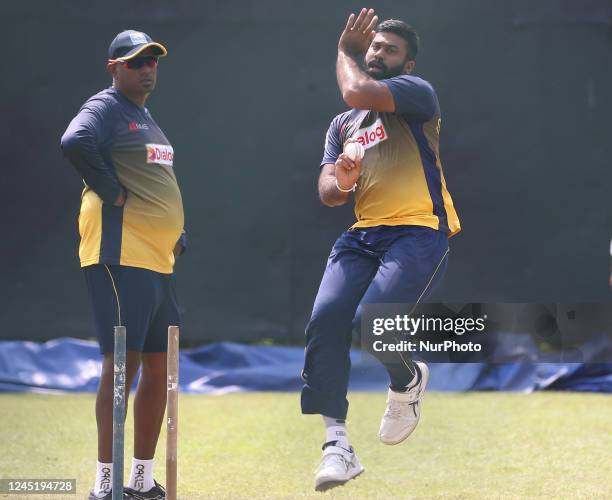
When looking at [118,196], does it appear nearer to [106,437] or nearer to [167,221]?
[167,221]

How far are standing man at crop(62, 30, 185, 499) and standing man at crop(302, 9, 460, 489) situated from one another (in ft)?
2.48

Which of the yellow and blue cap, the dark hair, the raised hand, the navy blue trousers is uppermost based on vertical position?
the yellow and blue cap

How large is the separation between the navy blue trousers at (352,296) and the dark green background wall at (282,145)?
368 cm

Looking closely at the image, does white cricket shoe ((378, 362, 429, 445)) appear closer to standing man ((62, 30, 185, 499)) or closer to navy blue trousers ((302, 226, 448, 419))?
navy blue trousers ((302, 226, 448, 419))

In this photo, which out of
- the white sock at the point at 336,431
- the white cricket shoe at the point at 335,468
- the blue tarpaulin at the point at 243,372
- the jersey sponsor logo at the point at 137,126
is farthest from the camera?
the blue tarpaulin at the point at 243,372

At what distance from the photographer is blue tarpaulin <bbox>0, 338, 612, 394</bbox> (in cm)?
806

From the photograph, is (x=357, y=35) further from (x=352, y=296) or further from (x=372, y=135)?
(x=352, y=296)

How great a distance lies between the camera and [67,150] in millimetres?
4758

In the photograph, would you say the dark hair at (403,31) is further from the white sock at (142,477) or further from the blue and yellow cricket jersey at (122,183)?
the white sock at (142,477)

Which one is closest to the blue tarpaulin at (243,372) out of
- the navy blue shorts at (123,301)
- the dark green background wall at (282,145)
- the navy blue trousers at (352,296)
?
the dark green background wall at (282,145)

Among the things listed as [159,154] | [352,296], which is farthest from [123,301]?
[352,296]

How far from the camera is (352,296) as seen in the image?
458 cm

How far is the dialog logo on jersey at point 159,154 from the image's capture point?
16.2 ft

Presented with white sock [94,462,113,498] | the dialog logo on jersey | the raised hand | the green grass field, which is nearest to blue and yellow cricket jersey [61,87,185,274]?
the dialog logo on jersey
